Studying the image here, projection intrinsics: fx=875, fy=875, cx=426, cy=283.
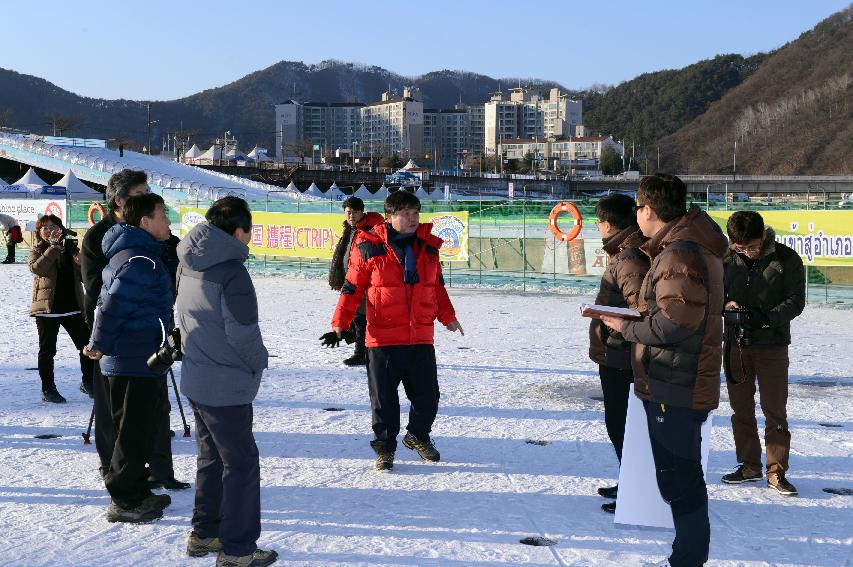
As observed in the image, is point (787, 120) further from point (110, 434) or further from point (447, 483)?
point (110, 434)

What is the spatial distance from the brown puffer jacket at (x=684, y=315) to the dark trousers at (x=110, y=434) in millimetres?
2750

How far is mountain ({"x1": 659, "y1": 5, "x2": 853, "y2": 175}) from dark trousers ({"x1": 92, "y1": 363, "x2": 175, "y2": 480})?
138 m

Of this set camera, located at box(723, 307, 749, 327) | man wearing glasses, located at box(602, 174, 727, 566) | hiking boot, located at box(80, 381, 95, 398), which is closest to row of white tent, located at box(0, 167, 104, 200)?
hiking boot, located at box(80, 381, 95, 398)

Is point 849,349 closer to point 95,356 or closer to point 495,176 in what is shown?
point 95,356

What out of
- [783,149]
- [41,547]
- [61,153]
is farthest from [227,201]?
[783,149]

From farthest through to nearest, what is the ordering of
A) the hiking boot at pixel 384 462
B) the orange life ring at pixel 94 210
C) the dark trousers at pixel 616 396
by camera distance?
the orange life ring at pixel 94 210 < the hiking boot at pixel 384 462 < the dark trousers at pixel 616 396

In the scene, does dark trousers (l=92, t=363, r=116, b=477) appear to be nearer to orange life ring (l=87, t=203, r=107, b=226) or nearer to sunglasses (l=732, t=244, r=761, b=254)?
sunglasses (l=732, t=244, r=761, b=254)

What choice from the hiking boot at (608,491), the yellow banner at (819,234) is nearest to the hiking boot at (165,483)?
the hiking boot at (608,491)

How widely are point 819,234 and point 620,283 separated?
11.2 metres

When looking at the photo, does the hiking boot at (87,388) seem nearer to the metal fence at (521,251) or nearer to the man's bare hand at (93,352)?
the man's bare hand at (93,352)

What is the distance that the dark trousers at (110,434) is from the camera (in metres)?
5.00

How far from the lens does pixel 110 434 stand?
199 inches

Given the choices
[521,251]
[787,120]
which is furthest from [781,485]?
[787,120]

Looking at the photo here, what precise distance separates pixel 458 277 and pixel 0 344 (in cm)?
1066
